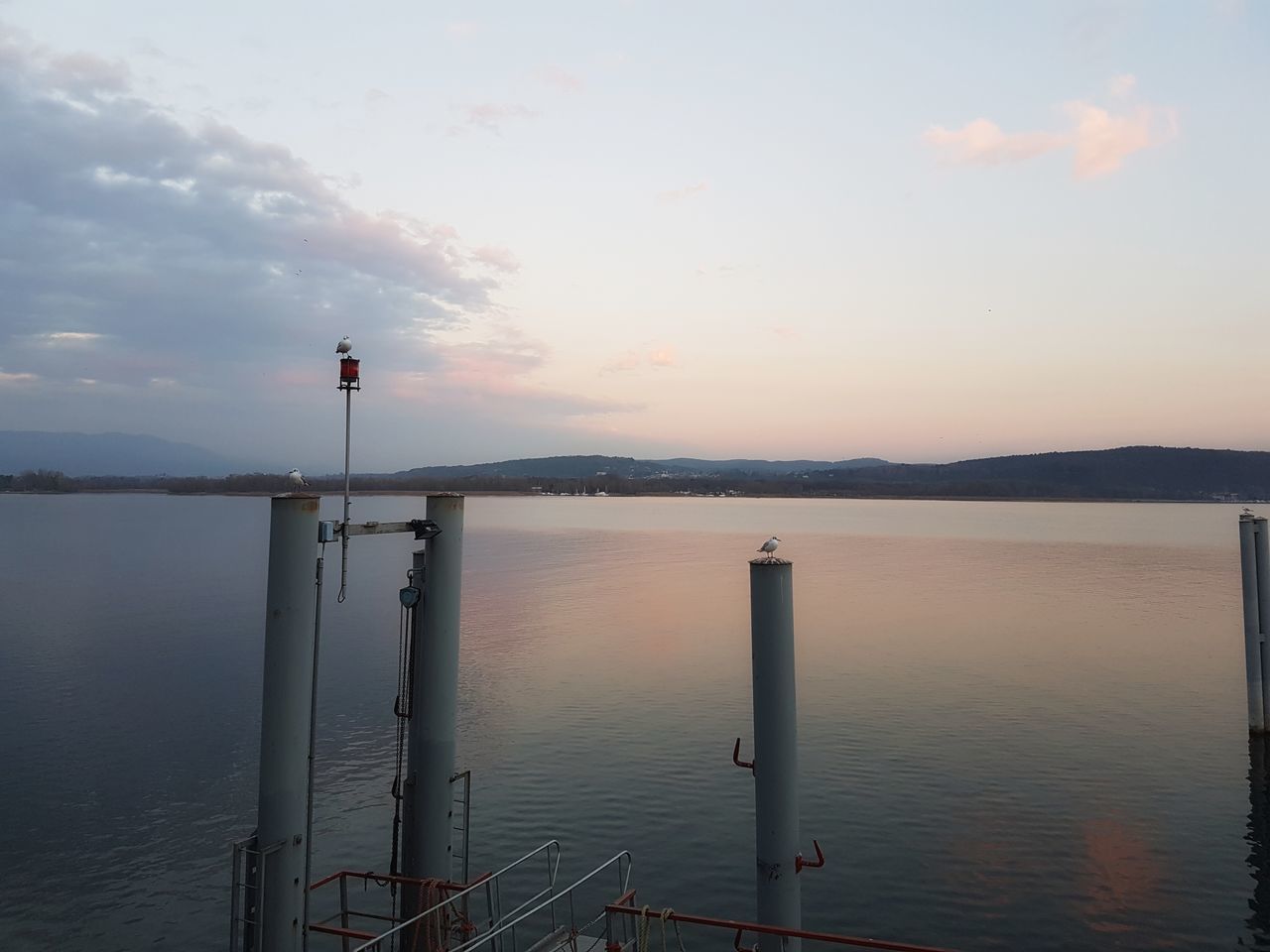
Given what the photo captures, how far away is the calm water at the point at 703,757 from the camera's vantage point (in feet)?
50.8

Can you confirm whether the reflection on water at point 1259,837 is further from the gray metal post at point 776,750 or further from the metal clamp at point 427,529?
the metal clamp at point 427,529

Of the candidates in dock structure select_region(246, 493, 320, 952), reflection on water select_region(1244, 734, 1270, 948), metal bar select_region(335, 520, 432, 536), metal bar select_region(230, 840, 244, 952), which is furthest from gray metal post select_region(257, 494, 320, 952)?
reflection on water select_region(1244, 734, 1270, 948)

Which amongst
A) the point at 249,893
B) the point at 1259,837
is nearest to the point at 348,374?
the point at 249,893

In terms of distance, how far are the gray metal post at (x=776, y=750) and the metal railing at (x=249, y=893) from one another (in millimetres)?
5192

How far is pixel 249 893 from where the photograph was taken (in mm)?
8969

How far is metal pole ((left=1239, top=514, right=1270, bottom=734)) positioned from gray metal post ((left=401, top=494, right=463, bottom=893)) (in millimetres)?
23396

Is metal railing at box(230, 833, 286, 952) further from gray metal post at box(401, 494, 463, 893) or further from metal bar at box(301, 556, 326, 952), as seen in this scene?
gray metal post at box(401, 494, 463, 893)

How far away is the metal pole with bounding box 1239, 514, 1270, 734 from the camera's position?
24.4m

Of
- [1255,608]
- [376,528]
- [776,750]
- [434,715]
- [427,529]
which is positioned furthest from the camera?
[1255,608]

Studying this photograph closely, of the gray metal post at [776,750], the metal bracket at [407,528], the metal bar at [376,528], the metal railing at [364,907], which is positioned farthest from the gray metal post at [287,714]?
the gray metal post at [776,750]

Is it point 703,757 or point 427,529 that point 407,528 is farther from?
point 703,757

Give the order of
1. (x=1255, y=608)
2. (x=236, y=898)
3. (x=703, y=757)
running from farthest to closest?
(x=1255, y=608)
(x=703, y=757)
(x=236, y=898)

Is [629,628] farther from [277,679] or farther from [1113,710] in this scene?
[277,679]

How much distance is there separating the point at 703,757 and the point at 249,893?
15.4 metres
